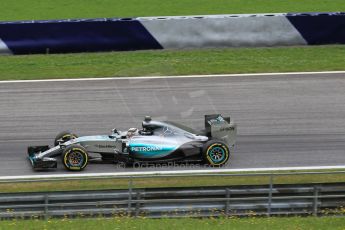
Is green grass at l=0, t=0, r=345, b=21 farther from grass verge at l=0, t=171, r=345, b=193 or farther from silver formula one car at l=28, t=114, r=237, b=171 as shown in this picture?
grass verge at l=0, t=171, r=345, b=193

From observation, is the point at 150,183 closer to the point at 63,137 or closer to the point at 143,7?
the point at 63,137

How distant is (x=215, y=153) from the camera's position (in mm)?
17938

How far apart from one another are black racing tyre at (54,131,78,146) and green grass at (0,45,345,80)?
5571mm

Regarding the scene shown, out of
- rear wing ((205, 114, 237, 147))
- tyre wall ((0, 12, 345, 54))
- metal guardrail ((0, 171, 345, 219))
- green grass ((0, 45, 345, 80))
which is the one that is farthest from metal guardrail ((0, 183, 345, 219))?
tyre wall ((0, 12, 345, 54))

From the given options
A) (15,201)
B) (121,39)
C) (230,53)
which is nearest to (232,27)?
(230,53)

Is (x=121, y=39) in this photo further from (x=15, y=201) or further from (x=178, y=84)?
(x=15, y=201)

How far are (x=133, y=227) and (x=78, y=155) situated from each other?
3.99 meters

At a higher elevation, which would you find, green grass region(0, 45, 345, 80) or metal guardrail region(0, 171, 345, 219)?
green grass region(0, 45, 345, 80)

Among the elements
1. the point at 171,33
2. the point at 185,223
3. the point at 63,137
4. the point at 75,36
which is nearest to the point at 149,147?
the point at 63,137

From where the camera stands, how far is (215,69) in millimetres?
24797

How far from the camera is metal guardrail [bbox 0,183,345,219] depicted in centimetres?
1482

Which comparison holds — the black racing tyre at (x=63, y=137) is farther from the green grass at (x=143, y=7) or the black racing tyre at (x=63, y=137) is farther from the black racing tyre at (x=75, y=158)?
the green grass at (x=143, y=7)

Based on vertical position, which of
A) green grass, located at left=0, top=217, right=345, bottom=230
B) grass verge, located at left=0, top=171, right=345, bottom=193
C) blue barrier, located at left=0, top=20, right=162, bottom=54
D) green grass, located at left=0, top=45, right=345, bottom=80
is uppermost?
blue barrier, located at left=0, top=20, right=162, bottom=54

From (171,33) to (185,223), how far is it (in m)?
12.4
